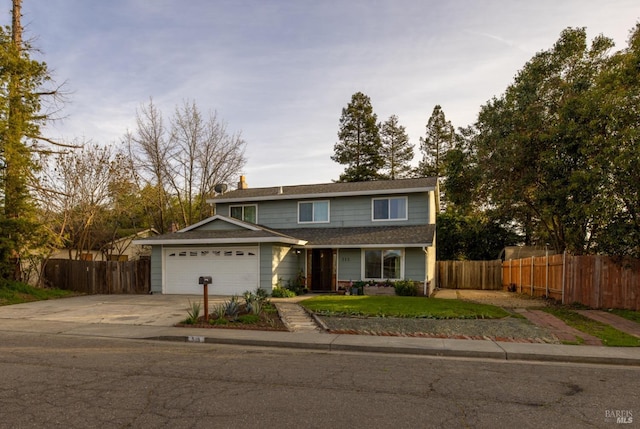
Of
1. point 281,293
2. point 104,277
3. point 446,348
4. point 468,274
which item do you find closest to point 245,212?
point 281,293

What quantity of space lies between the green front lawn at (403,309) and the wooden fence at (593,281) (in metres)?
3.70

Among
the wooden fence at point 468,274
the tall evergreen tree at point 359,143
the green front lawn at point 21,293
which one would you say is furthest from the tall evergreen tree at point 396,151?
the green front lawn at point 21,293

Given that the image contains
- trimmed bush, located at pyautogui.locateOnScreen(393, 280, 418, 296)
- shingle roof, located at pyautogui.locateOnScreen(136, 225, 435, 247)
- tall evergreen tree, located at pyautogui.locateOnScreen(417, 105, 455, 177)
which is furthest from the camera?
tall evergreen tree, located at pyautogui.locateOnScreen(417, 105, 455, 177)

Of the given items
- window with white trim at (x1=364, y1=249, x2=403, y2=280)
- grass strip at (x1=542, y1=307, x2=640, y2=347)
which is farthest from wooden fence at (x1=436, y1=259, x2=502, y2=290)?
grass strip at (x1=542, y1=307, x2=640, y2=347)

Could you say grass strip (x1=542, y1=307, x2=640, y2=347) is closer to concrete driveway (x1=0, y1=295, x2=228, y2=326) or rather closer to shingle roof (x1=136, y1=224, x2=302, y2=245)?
shingle roof (x1=136, y1=224, x2=302, y2=245)

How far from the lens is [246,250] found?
18.4 m

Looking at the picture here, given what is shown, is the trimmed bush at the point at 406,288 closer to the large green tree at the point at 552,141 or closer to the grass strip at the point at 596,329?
the grass strip at the point at 596,329

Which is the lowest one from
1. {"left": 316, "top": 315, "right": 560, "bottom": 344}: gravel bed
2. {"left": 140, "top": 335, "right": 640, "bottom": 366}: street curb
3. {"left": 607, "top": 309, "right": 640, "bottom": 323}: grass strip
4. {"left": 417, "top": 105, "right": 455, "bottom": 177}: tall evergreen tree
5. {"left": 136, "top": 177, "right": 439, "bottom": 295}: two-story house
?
{"left": 607, "top": 309, "right": 640, "bottom": 323}: grass strip

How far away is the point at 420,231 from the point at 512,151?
5.23m

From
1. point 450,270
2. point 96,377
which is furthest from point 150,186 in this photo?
point 96,377

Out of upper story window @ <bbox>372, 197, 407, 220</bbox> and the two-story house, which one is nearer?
the two-story house
